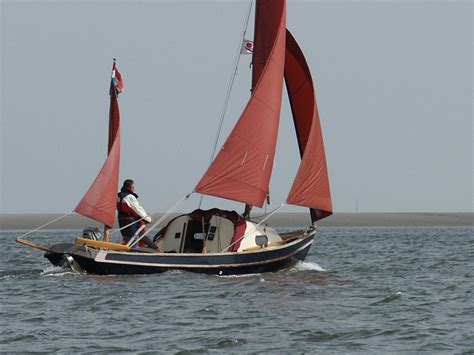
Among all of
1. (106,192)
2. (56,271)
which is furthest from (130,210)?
(56,271)

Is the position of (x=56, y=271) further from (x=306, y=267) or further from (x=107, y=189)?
(x=306, y=267)

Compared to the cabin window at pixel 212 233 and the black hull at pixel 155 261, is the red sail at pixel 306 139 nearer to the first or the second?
the cabin window at pixel 212 233

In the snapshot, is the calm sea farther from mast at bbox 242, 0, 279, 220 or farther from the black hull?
mast at bbox 242, 0, 279, 220

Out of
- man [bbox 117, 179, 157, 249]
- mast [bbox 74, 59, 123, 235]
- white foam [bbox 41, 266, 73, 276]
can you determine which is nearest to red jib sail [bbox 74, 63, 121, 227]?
mast [bbox 74, 59, 123, 235]

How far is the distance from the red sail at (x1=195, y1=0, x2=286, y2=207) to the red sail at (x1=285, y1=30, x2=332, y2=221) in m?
1.33

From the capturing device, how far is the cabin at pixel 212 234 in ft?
98.4

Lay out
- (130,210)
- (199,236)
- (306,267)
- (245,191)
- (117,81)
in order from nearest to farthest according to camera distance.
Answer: (130,210) < (117,81) < (245,191) < (199,236) < (306,267)

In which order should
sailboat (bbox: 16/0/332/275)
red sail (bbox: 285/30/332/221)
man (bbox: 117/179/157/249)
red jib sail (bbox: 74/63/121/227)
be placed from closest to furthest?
sailboat (bbox: 16/0/332/275) < red jib sail (bbox: 74/63/121/227) < man (bbox: 117/179/157/249) < red sail (bbox: 285/30/332/221)

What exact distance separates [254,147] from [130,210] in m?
4.20

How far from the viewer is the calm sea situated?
1855 cm

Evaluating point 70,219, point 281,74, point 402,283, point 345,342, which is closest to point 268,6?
point 281,74

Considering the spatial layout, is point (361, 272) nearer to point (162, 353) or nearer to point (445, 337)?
point (445, 337)

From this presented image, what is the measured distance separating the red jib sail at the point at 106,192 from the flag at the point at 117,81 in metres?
1.18

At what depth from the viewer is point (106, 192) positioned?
95.8 ft
